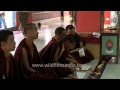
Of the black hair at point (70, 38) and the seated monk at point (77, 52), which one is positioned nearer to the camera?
the black hair at point (70, 38)

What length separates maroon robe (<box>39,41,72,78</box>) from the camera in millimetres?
2269

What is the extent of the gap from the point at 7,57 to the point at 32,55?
280 mm

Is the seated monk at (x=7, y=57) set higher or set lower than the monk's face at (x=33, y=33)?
lower

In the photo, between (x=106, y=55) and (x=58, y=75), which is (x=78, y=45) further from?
(x=58, y=75)

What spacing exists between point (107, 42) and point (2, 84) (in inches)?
59.2

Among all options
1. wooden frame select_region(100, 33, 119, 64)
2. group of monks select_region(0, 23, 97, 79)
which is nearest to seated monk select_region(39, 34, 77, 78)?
group of monks select_region(0, 23, 97, 79)

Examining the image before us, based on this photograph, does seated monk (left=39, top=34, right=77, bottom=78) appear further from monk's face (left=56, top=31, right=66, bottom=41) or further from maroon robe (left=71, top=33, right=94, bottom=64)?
maroon robe (left=71, top=33, right=94, bottom=64)

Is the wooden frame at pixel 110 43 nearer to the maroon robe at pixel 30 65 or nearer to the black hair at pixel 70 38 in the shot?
the black hair at pixel 70 38

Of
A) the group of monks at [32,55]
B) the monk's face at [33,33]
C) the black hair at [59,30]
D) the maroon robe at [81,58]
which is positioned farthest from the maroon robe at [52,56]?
the maroon robe at [81,58]

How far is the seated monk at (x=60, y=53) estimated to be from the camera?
228 cm

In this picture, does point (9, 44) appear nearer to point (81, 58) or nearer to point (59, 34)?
point (59, 34)

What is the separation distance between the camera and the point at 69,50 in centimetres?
264
